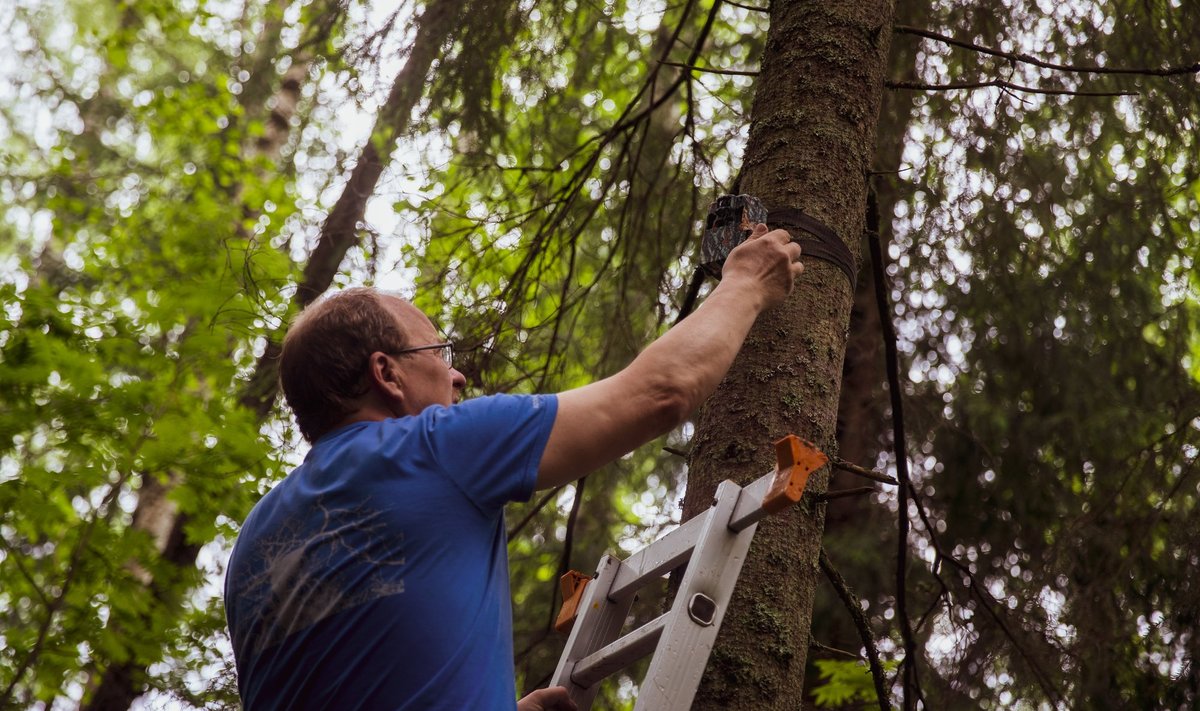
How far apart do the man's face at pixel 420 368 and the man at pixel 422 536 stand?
0.16 metres

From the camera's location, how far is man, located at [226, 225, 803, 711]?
1.64 meters

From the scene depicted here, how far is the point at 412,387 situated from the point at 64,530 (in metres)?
3.46

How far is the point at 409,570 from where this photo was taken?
1.66 m

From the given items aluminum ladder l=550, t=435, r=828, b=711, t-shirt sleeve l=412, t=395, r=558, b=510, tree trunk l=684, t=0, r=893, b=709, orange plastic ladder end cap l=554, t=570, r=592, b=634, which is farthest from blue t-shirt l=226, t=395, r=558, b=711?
orange plastic ladder end cap l=554, t=570, r=592, b=634

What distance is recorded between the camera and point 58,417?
4371 millimetres

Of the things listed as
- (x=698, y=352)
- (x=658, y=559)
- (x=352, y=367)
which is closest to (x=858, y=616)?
(x=658, y=559)

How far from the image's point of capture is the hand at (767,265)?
81.8 inches

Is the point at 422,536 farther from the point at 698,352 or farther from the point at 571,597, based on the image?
the point at 571,597

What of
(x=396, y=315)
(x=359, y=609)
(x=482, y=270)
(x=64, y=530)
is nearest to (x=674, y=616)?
(x=359, y=609)

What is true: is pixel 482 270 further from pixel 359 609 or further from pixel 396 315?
pixel 359 609

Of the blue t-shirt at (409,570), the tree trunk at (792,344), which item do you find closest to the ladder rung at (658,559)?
the tree trunk at (792,344)

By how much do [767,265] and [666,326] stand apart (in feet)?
11.4

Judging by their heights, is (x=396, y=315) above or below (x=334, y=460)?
above

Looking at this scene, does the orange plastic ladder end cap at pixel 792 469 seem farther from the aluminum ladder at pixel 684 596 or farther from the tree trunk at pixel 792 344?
the tree trunk at pixel 792 344
